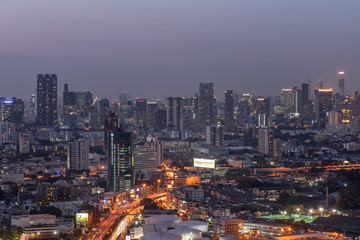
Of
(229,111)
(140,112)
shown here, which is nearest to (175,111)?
(140,112)

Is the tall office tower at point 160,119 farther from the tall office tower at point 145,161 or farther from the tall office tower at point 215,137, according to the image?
the tall office tower at point 145,161

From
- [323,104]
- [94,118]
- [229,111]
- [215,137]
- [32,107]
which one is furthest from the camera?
[32,107]

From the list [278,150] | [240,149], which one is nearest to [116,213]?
[278,150]

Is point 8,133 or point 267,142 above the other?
point 8,133

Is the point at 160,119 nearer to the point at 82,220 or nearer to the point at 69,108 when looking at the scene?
the point at 69,108

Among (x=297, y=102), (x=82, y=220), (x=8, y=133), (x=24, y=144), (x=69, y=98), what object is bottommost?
(x=82, y=220)

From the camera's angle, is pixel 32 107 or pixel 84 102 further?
pixel 32 107

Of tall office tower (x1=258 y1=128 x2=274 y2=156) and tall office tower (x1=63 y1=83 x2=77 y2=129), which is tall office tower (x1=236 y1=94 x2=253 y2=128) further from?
tall office tower (x1=258 y1=128 x2=274 y2=156)
